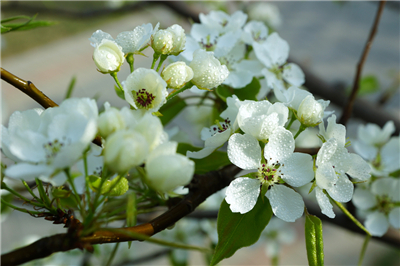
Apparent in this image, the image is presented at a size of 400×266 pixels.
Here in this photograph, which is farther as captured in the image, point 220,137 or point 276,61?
point 276,61

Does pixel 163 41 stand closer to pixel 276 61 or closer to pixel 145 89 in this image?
pixel 145 89

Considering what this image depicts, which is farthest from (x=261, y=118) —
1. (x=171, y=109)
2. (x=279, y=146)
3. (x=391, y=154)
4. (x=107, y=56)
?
(x=391, y=154)

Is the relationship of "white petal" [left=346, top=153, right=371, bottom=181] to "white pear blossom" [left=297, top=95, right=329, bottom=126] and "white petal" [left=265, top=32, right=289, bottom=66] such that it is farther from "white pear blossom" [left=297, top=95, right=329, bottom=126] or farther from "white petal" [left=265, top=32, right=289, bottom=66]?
"white petal" [left=265, top=32, right=289, bottom=66]

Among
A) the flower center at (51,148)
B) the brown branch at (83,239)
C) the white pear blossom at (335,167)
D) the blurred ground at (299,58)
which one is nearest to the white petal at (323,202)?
the white pear blossom at (335,167)

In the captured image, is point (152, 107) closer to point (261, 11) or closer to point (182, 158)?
point (182, 158)

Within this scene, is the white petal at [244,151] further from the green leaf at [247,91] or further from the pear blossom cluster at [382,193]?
the pear blossom cluster at [382,193]

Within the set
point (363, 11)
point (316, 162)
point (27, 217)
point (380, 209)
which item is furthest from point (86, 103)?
point (363, 11)
